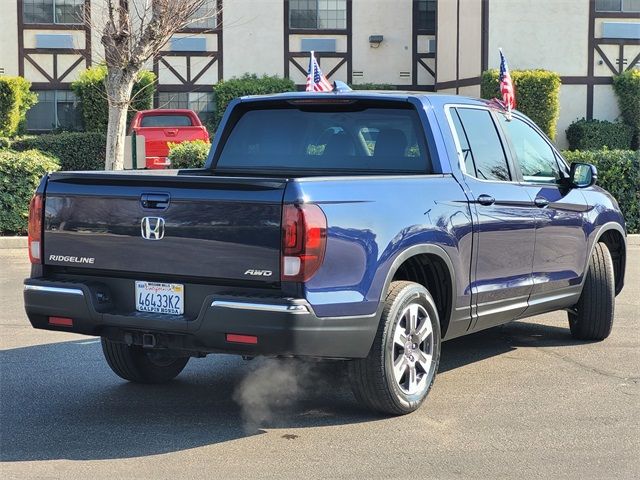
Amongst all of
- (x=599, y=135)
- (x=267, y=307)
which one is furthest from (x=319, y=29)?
(x=267, y=307)

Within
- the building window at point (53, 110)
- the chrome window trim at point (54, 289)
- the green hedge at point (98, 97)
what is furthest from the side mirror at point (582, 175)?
the building window at point (53, 110)

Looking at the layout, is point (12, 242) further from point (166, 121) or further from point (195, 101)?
point (195, 101)

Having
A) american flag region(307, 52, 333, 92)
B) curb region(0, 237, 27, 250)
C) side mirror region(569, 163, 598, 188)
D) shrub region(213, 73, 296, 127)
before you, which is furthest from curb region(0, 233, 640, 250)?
shrub region(213, 73, 296, 127)

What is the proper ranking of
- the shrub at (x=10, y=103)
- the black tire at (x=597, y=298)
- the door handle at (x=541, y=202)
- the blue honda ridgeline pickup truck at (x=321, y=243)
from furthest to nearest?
the shrub at (x=10, y=103)
the black tire at (x=597, y=298)
the door handle at (x=541, y=202)
the blue honda ridgeline pickup truck at (x=321, y=243)

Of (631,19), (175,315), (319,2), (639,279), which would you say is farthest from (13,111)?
(175,315)

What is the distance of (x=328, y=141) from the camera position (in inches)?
266

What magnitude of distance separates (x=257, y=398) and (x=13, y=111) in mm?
23242

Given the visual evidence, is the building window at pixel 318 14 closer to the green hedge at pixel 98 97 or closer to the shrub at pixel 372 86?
the shrub at pixel 372 86

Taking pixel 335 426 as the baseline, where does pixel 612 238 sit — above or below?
above

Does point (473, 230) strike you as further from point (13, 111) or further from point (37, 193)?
point (13, 111)

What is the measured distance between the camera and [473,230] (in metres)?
6.32

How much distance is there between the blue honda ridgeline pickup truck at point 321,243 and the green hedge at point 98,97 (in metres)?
21.5

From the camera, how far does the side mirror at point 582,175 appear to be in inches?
298

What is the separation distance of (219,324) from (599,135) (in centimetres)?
2249
